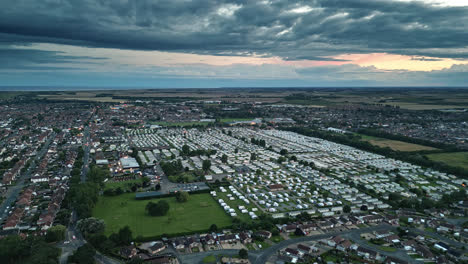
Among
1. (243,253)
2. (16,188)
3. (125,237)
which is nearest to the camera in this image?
(243,253)

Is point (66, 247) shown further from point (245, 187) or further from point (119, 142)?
point (119, 142)

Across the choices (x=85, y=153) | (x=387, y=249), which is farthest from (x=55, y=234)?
(x=85, y=153)

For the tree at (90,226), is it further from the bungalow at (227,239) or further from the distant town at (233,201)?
the bungalow at (227,239)

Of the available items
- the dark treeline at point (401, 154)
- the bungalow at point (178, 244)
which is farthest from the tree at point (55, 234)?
the dark treeline at point (401, 154)

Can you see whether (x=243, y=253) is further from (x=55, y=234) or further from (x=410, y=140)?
(x=410, y=140)

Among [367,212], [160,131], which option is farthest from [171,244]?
[160,131]
